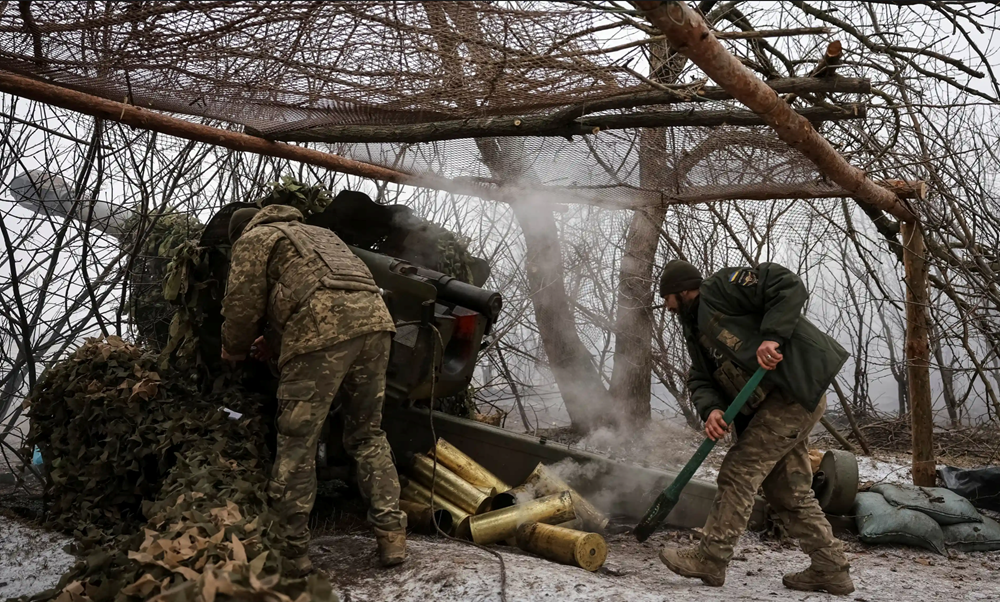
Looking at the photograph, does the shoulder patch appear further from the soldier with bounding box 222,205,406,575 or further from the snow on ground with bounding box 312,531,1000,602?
the soldier with bounding box 222,205,406,575

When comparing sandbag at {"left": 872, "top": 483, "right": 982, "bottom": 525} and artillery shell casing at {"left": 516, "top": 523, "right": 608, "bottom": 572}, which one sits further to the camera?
sandbag at {"left": 872, "top": 483, "right": 982, "bottom": 525}

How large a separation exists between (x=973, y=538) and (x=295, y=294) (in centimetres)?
453

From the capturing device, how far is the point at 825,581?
4039 millimetres

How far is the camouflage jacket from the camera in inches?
160

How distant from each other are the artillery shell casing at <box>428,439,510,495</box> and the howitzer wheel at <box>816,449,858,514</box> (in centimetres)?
206

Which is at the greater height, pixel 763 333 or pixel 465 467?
pixel 763 333

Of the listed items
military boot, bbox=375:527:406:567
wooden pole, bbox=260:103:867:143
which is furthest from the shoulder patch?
military boot, bbox=375:527:406:567

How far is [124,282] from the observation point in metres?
6.13

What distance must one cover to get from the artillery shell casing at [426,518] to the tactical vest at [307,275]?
142 cm

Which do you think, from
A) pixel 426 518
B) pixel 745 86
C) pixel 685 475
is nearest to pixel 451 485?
pixel 426 518

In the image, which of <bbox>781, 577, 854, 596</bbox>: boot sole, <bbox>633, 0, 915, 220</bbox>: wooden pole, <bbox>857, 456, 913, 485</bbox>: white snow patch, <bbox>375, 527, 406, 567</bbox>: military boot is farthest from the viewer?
<bbox>857, 456, 913, 485</bbox>: white snow patch

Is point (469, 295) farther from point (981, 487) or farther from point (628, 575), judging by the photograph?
point (981, 487)

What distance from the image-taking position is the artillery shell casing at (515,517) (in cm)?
457

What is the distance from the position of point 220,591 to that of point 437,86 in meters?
2.64
